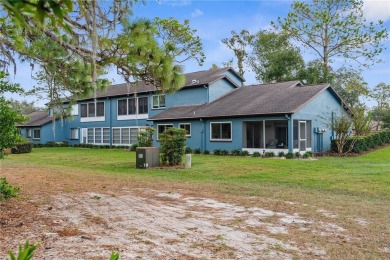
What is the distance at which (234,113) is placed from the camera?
23.1 meters

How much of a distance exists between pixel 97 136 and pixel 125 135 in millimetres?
4359

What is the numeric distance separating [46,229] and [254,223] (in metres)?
3.18

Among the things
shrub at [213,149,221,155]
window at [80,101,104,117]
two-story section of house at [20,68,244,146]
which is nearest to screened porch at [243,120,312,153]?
shrub at [213,149,221,155]

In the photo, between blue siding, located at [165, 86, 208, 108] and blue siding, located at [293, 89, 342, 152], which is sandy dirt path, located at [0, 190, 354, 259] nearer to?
blue siding, located at [293, 89, 342, 152]

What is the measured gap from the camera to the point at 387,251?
4.66m

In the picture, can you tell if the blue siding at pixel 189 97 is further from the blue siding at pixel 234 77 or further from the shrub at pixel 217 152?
the shrub at pixel 217 152

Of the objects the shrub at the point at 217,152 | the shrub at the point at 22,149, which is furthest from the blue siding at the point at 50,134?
the shrub at the point at 217,152

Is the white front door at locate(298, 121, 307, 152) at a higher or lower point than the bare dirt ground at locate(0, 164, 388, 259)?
higher

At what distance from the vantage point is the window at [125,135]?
31688mm

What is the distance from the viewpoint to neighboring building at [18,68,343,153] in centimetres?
2225

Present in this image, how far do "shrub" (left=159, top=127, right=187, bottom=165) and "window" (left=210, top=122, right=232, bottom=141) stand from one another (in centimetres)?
747

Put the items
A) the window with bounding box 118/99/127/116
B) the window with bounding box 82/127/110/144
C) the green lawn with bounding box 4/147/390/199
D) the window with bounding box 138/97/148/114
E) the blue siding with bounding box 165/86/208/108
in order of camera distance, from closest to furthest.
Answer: the green lawn with bounding box 4/147/390/199 < the blue siding with bounding box 165/86/208/108 < the window with bounding box 138/97/148/114 < the window with bounding box 118/99/127/116 < the window with bounding box 82/127/110/144

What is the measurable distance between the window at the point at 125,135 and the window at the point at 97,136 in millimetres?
1046

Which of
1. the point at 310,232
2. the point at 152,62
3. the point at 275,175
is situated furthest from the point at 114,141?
the point at 310,232
